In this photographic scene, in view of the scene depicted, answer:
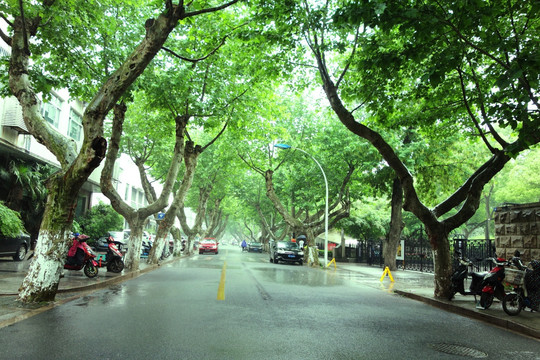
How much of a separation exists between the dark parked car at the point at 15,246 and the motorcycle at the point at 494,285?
16.1m

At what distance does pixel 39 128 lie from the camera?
8.69 metres

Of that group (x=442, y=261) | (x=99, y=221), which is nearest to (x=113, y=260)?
(x=442, y=261)

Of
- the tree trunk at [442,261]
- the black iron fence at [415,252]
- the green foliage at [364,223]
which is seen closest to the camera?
the tree trunk at [442,261]

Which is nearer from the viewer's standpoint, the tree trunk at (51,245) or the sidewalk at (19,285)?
the sidewalk at (19,285)

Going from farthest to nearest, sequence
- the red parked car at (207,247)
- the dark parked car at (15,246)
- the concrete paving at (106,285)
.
Result: 1. the red parked car at (207,247)
2. the dark parked car at (15,246)
3. the concrete paving at (106,285)

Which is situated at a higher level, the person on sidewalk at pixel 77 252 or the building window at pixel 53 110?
the building window at pixel 53 110

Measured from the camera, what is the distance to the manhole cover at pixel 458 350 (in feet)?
17.5

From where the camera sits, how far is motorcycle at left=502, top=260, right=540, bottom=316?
8359 mm

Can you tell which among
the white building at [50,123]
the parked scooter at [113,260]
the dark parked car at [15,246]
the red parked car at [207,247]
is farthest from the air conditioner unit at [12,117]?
the red parked car at [207,247]

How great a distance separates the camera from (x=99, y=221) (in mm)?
26328

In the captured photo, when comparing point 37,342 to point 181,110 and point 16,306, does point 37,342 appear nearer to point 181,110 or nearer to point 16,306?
point 16,306

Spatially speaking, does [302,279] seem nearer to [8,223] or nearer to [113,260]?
[113,260]

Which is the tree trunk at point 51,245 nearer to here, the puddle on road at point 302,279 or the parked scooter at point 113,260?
the parked scooter at point 113,260

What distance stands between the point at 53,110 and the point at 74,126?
3615mm
